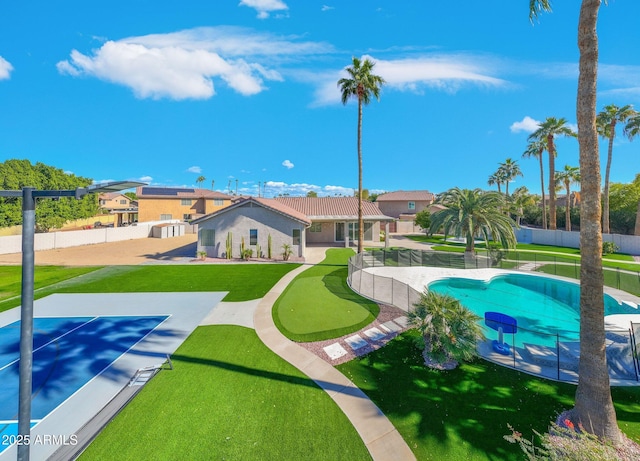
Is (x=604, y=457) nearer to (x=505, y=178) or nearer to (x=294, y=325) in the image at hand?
(x=294, y=325)

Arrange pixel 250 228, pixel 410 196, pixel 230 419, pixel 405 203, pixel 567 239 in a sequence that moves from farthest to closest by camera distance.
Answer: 1. pixel 410 196
2. pixel 405 203
3. pixel 567 239
4. pixel 250 228
5. pixel 230 419

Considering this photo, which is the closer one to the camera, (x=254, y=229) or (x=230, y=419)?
(x=230, y=419)

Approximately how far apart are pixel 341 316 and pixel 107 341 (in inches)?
367

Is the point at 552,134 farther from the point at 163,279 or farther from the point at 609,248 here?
the point at 163,279

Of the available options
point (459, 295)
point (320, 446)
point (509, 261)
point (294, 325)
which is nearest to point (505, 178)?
point (509, 261)

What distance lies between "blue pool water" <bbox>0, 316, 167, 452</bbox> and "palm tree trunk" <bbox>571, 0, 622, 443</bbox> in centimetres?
1265

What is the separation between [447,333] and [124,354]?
10.8 meters

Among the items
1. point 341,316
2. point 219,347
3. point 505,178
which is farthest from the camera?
point 505,178

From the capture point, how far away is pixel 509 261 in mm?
23484

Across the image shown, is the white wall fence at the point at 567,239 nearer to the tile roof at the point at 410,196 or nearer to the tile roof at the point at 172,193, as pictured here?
the tile roof at the point at 410,196

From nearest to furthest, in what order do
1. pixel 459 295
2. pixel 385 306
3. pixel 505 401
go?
pixel 505 401 < pixel 385 306 < pixel 459 295

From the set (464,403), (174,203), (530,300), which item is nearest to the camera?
(464,403)

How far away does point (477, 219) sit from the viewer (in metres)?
25.4

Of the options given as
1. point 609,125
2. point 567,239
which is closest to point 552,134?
point 609,125
